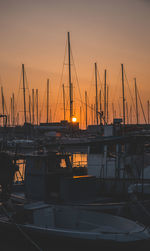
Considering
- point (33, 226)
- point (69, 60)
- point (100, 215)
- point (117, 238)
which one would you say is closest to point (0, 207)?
point (33, 226)

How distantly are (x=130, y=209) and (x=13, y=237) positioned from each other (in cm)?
613

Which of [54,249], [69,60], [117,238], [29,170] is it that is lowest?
[54,249]

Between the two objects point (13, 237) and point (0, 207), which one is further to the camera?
point (0, 207)

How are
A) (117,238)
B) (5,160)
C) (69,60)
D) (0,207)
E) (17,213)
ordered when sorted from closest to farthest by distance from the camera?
(117,238)
(17,213)
(0,207)
(5,160)
(69,60)

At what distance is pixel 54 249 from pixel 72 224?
172cm

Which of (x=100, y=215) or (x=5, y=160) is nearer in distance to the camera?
(x=100, y=215)

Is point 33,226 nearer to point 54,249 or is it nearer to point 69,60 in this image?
point 54,249

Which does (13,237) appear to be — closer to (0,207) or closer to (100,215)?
(0,207)

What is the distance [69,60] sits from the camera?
144ft

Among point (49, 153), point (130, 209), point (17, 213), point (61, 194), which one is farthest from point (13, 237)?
point (130, 209)

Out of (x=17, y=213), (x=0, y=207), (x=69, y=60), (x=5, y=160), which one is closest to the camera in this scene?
(x=17, y=213)

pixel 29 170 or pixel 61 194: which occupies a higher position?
pixel 29 170

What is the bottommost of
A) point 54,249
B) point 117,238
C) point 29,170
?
point 54,249

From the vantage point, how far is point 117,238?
11.9 meters
